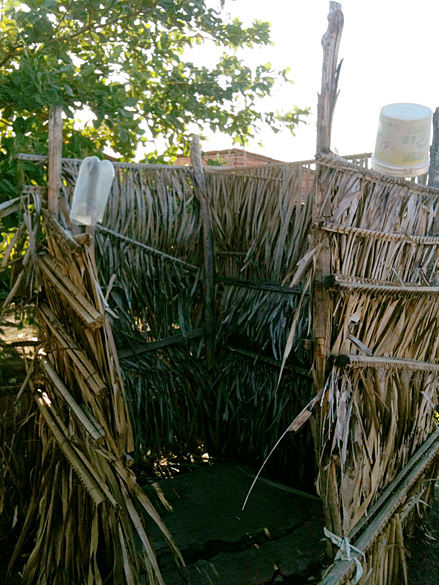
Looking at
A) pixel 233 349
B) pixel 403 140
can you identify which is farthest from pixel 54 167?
pixel 233 349

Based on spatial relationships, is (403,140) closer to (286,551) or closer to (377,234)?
(377,234)

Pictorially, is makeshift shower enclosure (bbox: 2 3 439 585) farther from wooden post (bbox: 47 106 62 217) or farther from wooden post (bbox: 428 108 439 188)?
wooden post (bbox: 428 108 439 188)

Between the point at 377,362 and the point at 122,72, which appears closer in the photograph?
the point at 377,362

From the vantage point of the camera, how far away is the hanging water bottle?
223 cm

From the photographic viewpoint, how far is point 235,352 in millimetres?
4137

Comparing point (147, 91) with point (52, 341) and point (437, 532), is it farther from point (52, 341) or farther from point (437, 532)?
point (437, 532)

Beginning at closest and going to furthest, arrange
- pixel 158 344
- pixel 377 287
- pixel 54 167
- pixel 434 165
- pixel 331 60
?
pixel 331 60 → pixel 377 287 → pixel 54 167 → pixel 434 165 → pixel 158 344

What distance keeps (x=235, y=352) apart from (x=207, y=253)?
779mm

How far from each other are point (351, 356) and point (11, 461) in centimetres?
194

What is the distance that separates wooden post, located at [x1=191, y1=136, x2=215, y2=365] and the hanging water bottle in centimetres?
178

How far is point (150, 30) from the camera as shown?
532cm

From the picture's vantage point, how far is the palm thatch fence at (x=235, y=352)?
2312 millimetres

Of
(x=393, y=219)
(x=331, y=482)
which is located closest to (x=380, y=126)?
(x=393, y=219)

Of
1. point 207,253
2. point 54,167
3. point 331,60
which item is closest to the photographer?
point 331,60
